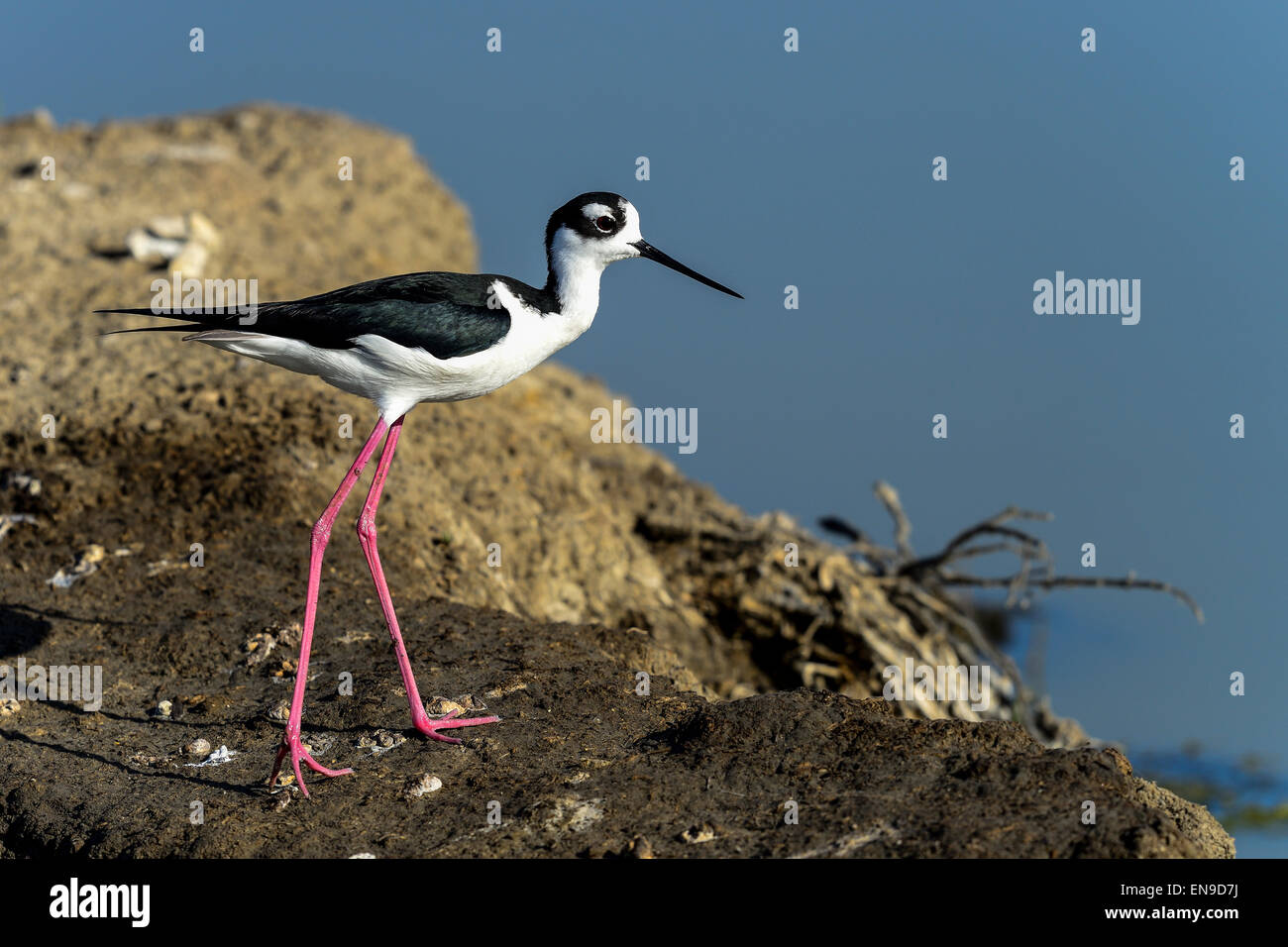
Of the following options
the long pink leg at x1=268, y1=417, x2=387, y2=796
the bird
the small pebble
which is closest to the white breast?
the bird

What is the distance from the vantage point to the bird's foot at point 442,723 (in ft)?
18.4

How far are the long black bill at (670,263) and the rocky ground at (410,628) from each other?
1.94 metres

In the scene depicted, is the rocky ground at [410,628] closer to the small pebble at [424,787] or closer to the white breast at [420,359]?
the small pebble at [424,787]

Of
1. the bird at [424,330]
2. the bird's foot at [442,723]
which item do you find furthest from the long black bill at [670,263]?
the bird's foot at [442,723]

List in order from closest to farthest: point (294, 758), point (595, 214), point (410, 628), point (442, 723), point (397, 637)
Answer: point (294, 758)
point (442, 723)
point (397, 637)
point (595, 214)
point (410, 628)

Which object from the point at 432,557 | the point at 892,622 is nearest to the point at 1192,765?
the point at 892,622

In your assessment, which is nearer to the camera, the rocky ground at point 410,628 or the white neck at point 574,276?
the rocky ground at point 410,628

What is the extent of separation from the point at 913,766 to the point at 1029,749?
46 centimetres

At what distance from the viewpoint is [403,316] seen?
5.96m

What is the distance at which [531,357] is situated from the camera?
620 cm

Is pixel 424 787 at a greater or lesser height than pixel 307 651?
lesser

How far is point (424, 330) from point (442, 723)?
5.82 feet

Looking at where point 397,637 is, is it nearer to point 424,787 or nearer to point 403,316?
point 424,787

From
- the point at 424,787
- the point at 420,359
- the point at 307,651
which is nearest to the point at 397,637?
the point at 307,651
